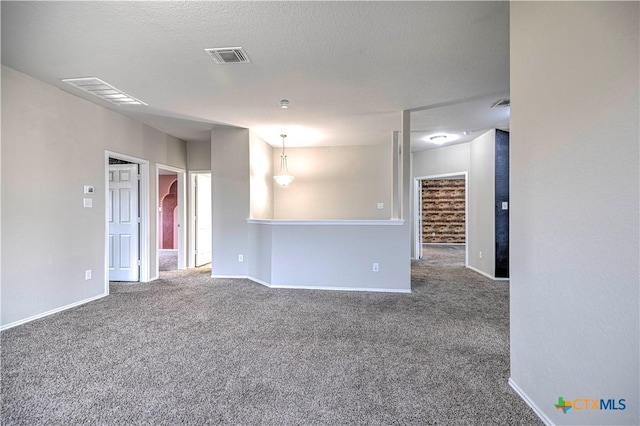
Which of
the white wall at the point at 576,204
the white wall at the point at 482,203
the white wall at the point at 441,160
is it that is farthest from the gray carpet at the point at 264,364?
the white wall at the point at 441,160

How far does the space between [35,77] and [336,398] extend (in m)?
4.22

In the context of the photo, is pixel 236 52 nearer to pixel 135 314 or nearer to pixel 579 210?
pixel 579 210

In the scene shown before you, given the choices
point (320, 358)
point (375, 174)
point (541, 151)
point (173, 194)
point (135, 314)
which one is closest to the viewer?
point (541, 151)

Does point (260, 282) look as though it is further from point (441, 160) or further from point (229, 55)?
point (441, 160)

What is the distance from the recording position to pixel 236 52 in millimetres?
2635

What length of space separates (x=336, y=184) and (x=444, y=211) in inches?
218

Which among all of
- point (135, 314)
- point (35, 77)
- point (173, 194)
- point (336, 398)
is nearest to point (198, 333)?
point (135, 314)

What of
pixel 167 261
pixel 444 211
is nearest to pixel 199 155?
pixel 167 261

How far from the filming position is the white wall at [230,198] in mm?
5246

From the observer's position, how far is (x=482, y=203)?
18.7 feet

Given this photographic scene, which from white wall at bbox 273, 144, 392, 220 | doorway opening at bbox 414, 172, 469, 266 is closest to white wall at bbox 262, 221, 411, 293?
white wall at bbox 273, 144, 392, 220

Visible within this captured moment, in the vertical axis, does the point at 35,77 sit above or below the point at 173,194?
above

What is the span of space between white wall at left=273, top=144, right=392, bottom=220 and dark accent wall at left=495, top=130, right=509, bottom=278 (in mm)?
2067

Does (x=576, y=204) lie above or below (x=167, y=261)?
above
